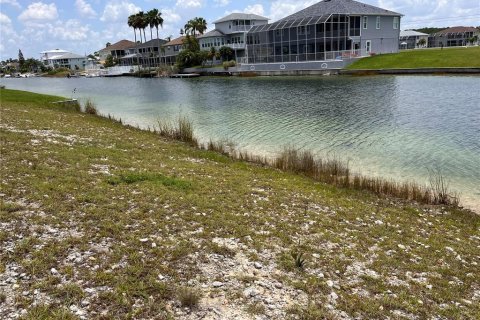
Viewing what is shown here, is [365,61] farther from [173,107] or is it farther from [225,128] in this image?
[225,128]

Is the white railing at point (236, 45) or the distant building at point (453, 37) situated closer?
the white railing at point (236, 45)

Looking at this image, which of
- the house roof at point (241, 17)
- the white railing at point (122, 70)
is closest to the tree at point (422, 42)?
the house roof at point (241, 17)

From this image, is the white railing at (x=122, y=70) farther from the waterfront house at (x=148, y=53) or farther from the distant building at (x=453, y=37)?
the distant building at (x=453, y=37)

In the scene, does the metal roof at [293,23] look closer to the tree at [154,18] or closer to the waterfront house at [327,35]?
the waterfront house at [327,35]

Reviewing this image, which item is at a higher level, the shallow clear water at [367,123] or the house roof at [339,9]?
the house roof at [339,9]

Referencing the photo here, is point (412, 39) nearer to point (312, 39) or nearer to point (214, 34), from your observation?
point (312, 39)

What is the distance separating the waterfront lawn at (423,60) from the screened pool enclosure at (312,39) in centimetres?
539

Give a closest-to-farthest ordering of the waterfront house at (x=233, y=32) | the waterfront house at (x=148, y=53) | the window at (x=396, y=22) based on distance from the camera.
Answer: the window at (x=396, y=22) < the waterfront house at (x=233, y=32) < the waterfront house at (x=148, y=53)

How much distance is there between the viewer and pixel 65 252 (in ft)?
21.2

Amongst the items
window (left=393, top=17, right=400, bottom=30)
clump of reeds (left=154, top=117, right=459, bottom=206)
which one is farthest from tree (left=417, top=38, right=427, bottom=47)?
clump of reeds (left=154, top=117, right=459, bottom=206)

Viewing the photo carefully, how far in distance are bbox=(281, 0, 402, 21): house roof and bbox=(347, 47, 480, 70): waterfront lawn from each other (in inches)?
483

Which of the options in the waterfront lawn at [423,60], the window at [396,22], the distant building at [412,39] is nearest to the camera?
the waterfront lawn at [423,60]

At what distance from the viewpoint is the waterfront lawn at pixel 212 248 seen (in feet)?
18.2

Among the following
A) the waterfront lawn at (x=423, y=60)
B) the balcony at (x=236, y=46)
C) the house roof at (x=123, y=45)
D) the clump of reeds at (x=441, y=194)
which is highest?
the house roof at (x=123, y=45)
